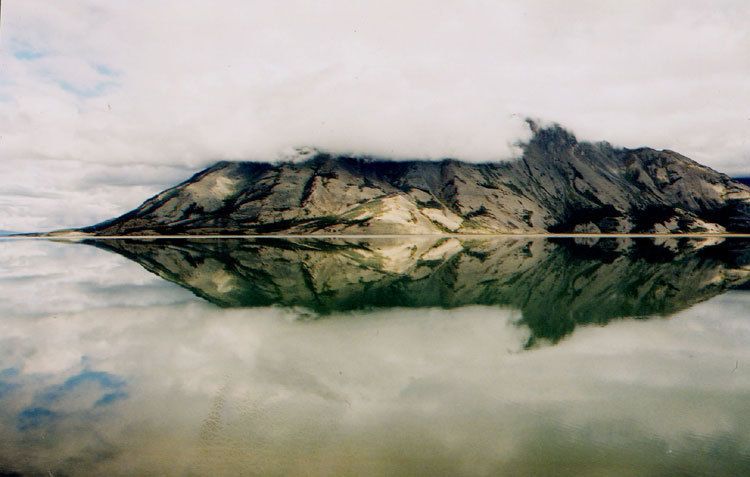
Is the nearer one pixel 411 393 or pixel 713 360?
pixel 411 393

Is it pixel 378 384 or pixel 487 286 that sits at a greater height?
pixel 487 286

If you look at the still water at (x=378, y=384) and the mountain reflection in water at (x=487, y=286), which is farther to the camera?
the mountain reflection in water at (x=487, y=286)

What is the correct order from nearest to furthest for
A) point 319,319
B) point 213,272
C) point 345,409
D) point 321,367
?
1. point 345,409
2. point 321,367
3. point 319,319
4. point 213,272

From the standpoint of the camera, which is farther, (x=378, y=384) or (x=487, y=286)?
(x=487, y=286)

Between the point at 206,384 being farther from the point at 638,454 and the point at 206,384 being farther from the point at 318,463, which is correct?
the point at 638,454

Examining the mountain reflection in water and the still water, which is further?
the mountain reflection in water

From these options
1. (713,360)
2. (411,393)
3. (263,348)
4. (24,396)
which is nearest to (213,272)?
(263,348)

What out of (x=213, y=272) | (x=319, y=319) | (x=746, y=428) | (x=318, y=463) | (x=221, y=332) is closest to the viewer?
(x=318, y=463)
